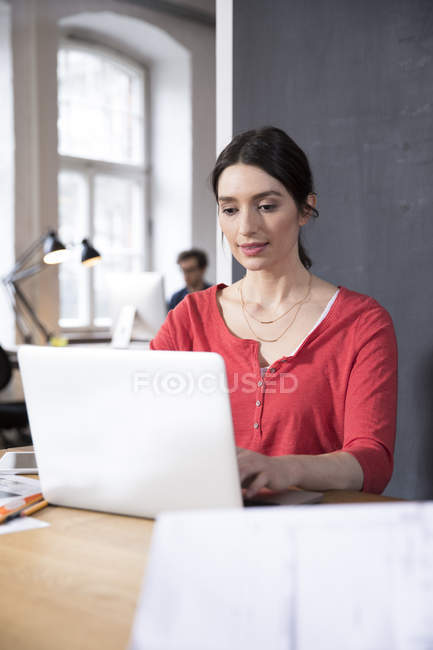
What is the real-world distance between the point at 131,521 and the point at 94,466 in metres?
0.10

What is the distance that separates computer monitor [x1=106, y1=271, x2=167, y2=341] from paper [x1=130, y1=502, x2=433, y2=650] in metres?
3.25

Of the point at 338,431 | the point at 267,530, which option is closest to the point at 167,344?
the point at 338,431

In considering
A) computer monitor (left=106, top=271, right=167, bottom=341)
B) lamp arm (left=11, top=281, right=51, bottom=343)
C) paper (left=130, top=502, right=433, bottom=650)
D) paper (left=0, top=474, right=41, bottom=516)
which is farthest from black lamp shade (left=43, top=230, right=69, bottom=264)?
paper (left=130, top=502, right=433, bottom=650)

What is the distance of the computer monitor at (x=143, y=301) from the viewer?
12.4 ft

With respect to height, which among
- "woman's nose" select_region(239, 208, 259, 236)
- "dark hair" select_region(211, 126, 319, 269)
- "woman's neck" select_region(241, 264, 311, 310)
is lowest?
"woman's neck" select_region(241, 264, 311, 310)

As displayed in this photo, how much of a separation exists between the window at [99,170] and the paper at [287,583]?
229 inches

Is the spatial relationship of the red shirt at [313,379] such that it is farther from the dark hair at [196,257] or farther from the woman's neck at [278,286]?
the dark hair at [196,257]

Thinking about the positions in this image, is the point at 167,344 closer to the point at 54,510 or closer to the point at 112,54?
the point at 54,510

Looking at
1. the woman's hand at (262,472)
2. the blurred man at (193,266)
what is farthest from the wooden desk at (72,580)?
the blurred man at (193,266)

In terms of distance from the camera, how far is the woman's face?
1474 mm

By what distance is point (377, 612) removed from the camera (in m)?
0.50

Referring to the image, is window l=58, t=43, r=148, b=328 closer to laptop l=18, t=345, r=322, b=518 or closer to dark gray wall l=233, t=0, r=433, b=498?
dark gray wall l=233, t=0, r=433, b=498

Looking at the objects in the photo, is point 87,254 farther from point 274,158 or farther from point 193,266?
point 274,158

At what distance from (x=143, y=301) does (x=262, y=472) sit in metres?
2.83
